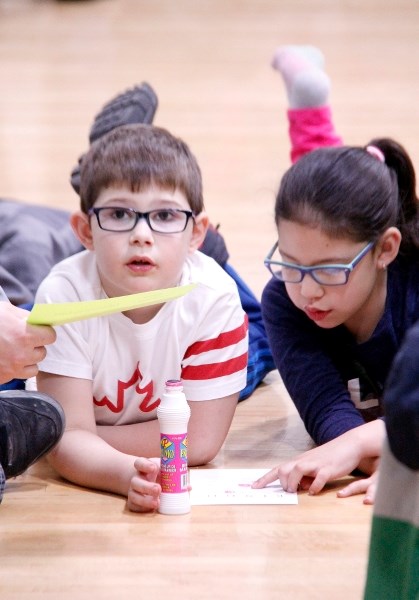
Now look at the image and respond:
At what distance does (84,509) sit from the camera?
1795mm

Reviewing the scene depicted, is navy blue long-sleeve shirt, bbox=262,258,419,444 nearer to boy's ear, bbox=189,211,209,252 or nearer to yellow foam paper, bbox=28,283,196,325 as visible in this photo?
boy's ear, bbox=189,211,209,252

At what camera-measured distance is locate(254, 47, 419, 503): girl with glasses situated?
1.87 meters

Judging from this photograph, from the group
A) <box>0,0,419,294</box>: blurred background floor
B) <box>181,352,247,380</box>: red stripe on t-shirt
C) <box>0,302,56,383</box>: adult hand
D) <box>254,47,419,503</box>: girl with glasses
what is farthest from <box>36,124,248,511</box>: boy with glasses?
<box>0,0,419,294</box>: blurred background floor

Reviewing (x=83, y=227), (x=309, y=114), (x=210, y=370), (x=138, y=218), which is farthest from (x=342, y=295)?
(x=309, y=114)

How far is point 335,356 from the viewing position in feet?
6.93

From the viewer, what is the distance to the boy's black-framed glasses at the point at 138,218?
6.35 feet

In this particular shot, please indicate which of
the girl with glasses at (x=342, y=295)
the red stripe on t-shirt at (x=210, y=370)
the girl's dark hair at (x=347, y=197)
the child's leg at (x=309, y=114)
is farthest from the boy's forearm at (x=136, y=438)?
the child's leg at (x=309, y=114)

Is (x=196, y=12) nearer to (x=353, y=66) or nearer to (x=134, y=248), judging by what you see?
(x=353, y=66)

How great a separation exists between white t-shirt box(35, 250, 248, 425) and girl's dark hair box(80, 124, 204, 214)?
0.15 meters

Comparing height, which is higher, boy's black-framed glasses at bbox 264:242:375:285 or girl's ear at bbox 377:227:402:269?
girl's ear at bbox 377:227:402:269

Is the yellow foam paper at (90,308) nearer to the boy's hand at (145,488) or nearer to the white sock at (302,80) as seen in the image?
the boy's hand at (145,488)

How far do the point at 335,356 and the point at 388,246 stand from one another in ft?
0.90

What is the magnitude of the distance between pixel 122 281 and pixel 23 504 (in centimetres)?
41

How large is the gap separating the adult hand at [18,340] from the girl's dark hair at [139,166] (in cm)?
40
